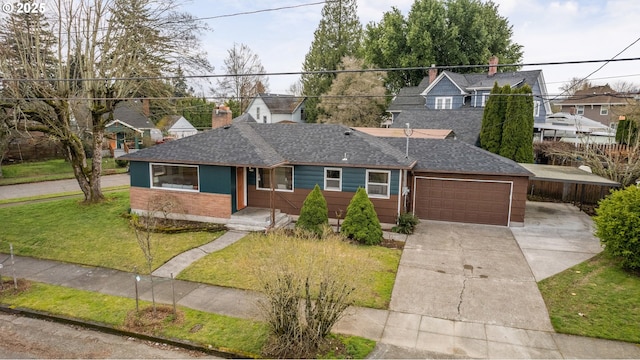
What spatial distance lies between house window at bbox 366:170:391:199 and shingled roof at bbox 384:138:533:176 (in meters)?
1.64

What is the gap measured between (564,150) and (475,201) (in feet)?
36.1

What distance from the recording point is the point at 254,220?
1508 cm

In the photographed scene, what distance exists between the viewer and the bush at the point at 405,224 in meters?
14.9

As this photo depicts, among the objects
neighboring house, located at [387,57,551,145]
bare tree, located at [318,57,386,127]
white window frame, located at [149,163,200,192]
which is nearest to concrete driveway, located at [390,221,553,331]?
white window frame, located at [149,163,200,192]

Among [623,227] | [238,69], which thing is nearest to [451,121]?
[623,227]

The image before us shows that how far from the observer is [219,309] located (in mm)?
9000

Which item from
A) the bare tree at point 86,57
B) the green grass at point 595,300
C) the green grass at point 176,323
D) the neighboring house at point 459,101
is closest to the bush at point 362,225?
the green grass at point 595,300

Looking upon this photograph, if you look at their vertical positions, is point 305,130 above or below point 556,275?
above

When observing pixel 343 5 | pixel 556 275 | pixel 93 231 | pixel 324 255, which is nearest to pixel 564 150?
pixel 556 275

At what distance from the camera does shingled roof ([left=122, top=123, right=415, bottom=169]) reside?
15312 millimetres

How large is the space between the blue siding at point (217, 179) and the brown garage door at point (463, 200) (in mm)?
7873

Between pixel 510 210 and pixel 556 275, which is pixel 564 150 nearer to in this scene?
pixel 510 210

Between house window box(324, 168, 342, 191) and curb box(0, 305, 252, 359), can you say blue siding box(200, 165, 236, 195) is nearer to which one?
house window box(324, 168, 342, 191)

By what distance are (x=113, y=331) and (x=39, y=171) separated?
27588 millimetres
